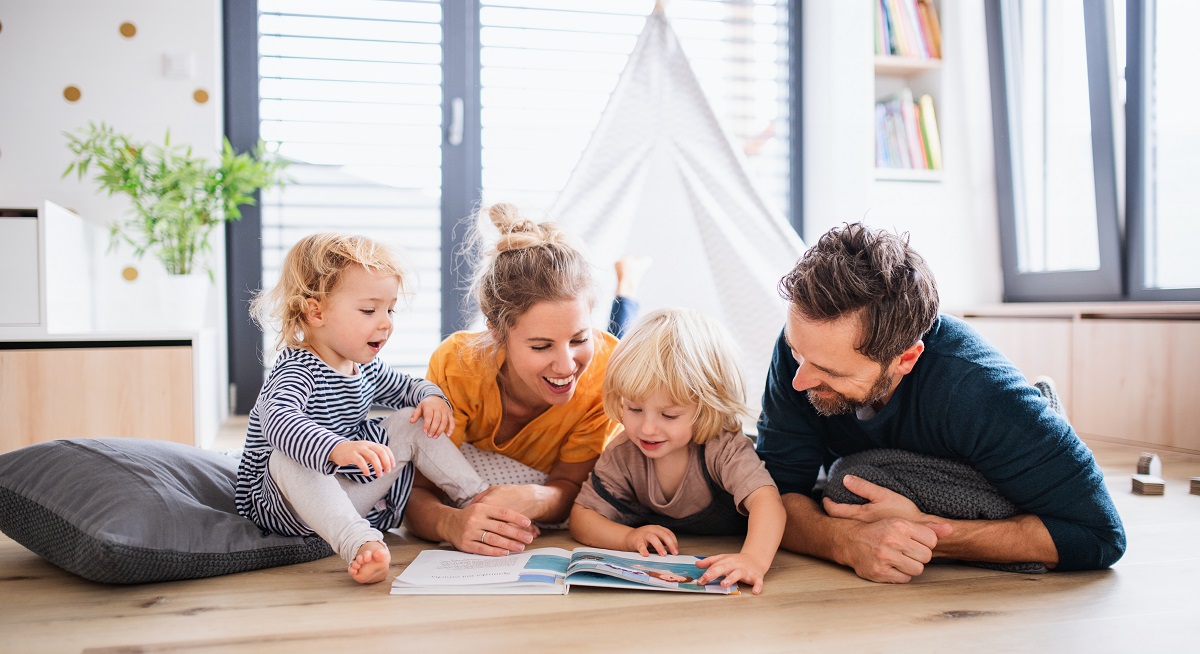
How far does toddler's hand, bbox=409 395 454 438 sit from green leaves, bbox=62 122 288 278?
1.54 m

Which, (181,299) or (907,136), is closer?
(181,299)

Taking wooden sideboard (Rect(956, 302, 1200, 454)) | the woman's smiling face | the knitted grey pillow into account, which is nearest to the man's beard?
the woman's smiling face

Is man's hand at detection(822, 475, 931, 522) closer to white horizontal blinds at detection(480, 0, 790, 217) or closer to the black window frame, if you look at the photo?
the black window frame

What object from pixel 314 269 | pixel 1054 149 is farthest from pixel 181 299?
pixel 1054 149

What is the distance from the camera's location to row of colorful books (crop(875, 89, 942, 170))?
323 cm

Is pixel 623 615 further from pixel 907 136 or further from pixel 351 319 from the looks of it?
pixel 907 136


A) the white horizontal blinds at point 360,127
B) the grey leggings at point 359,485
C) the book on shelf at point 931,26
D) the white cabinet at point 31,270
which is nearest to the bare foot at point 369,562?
the grey leggings at point 359,485

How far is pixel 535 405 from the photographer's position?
163cm

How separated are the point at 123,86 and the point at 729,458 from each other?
2427 millimetres

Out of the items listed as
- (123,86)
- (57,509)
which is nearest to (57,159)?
(123,86)

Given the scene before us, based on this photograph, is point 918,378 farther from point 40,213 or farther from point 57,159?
point 57,159

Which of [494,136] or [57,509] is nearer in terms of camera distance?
[57,509]

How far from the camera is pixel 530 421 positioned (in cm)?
162

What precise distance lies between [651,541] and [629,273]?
109 centimetres
